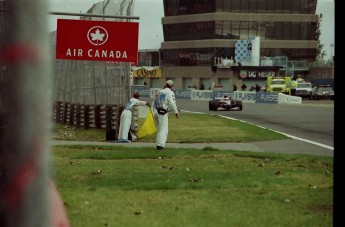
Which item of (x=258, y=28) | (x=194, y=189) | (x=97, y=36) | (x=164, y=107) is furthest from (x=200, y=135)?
(x=258, y=28)

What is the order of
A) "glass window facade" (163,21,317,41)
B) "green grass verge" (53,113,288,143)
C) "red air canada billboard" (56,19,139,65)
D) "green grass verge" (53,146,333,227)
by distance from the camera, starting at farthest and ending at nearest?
"glass window facade" (163,21,317,41) < "green grass verge" (53,113,288,143) < "red air canada billboard" (56,19,139,65) < "green grass verge" (53,146,333,227)

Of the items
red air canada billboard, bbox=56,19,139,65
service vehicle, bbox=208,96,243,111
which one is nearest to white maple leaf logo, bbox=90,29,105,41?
red air canada billboard, bbox=56,19,139,65

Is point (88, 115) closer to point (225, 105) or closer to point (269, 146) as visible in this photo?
point (269, 146)

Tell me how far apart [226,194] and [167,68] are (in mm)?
89563

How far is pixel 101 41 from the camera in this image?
17.2 metres

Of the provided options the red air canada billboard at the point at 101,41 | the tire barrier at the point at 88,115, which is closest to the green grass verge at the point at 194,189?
the red air canada billboard at the point at 101,41

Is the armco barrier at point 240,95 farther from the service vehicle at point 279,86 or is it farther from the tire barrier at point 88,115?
the tire barrier at point 88,115

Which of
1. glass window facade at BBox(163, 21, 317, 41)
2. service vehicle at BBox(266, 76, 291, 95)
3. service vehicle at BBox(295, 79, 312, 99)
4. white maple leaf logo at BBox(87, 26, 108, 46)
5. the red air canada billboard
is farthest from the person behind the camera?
glass window facade at BBox(163, 21, 317, 41)

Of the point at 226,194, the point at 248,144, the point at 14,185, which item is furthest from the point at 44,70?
the point at 248,144

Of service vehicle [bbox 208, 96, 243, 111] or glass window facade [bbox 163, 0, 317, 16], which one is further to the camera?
glass window facade [bbox 163, 0, 317, 16]

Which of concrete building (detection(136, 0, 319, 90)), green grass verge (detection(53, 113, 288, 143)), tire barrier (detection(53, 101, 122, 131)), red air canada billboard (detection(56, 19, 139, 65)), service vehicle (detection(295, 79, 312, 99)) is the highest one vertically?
concrete building (detection(136, 0, 319, 90))

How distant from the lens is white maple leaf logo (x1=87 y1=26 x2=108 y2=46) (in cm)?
1707

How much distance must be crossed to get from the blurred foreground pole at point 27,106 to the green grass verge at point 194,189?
12.9ft

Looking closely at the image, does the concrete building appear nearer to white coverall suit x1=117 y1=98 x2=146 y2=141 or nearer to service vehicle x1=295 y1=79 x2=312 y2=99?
service vehicle x1=295 y1=79 x2=312 y2=99
